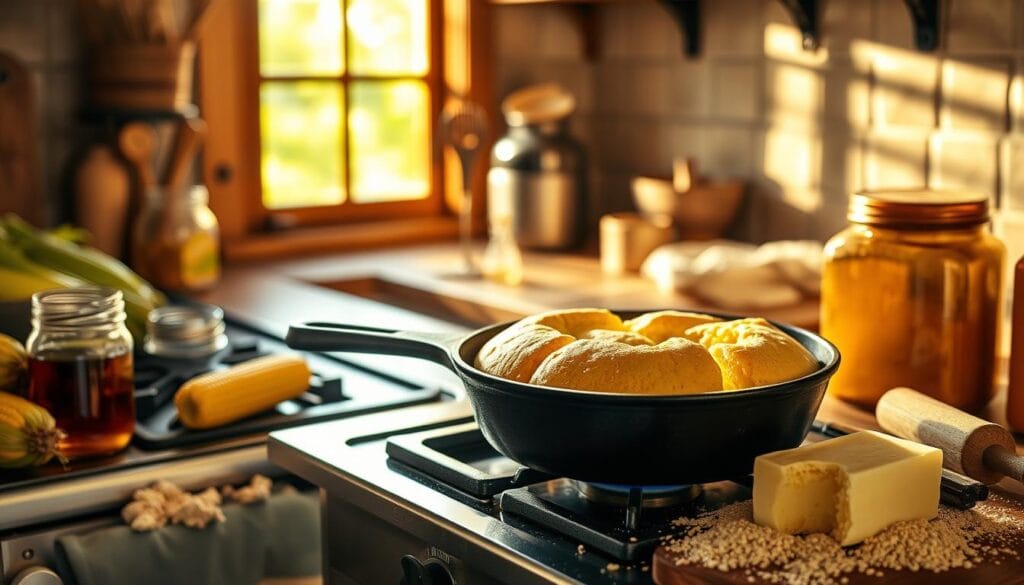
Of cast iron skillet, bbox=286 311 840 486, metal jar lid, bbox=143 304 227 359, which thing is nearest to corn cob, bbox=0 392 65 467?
metal jar lid, bbox=143 304 227 359

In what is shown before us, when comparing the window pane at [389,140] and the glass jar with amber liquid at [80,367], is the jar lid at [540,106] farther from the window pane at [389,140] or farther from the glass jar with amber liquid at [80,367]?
the glass jar with amber liquid at [80,367]

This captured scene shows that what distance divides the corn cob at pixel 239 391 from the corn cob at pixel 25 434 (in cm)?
17

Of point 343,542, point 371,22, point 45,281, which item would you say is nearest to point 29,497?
point 343,542

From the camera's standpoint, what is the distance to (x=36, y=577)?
1.30 meters

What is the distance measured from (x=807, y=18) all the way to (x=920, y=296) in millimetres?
1073

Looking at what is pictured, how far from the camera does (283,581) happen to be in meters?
1.50

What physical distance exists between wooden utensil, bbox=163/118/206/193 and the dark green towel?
1.14m

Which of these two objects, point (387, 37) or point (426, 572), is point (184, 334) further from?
point (387, 37)

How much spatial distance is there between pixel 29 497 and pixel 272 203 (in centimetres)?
158

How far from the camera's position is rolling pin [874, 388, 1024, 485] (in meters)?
1.13

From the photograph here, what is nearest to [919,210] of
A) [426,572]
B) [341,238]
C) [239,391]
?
[426,572]

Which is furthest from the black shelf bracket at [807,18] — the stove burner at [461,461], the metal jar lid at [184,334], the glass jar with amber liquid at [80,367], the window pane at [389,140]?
the glass jar with amber liquid at [80,367]

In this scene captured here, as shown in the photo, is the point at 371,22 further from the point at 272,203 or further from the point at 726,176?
the point at 726,176

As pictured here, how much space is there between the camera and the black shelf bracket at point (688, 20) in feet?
8.46
